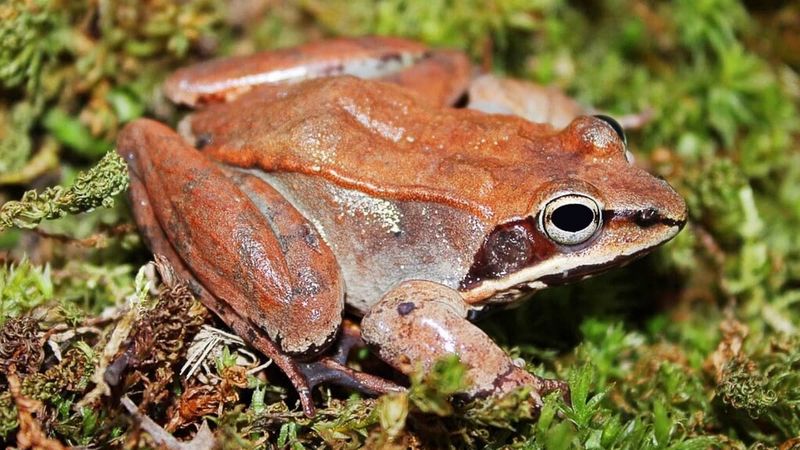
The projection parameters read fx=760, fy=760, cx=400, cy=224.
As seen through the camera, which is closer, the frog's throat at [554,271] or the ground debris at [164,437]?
the ground debris at [164,437]

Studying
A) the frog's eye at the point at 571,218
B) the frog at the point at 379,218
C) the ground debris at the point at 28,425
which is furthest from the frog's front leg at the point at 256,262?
the frog's eye at the point at 571,218

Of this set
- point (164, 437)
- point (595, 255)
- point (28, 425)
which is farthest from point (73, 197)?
point (595, 255)

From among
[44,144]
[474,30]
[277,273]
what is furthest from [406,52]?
[44,144]

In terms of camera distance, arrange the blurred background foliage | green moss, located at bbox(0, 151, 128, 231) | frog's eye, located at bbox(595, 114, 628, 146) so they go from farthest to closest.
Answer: frog's eye, located at bbox(595, 114, 628, 146)
green moss, located at bbox(0, 151, 128, 231)
the blurred background foliage

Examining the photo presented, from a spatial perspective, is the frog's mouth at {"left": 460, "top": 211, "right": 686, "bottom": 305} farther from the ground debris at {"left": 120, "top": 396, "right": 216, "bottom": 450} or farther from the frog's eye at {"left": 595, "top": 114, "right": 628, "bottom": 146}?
the ground debris at {"left": 120, "top": 396, "right": 216, "bottom": 450}

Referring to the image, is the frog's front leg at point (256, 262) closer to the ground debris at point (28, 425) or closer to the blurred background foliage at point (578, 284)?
the blurred background foliage at point (578, 284)

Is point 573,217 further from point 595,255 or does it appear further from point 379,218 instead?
point 379,218

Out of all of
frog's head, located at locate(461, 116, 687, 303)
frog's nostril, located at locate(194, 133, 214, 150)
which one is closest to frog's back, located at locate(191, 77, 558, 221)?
frog's nostril, located at locate(194, 133, 214, 150)
